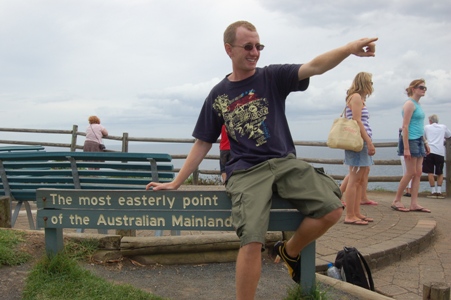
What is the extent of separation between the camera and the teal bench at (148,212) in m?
3.25

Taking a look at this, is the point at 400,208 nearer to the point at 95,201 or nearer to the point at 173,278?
the point at 173,278

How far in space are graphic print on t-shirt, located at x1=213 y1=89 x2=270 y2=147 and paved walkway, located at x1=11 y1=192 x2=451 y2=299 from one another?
1.79 m

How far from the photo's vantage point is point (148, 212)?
343 cm

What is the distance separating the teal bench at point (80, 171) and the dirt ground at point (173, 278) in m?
0.86

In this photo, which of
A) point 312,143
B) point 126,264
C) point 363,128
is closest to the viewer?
point 126,264

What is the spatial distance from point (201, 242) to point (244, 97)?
1.48m

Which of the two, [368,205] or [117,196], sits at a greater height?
[117,196]

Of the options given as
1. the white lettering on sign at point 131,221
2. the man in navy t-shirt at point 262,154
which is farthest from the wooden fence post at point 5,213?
the man in navy t-shirt at point 262,154

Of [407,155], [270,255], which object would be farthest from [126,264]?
[407,155]

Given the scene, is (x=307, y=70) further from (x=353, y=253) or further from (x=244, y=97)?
(x=353, y=253)

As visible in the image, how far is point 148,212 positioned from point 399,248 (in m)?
2.90

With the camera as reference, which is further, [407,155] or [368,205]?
[368,205]

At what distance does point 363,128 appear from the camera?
5.97 meters

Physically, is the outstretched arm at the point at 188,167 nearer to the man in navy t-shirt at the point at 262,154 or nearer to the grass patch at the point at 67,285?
the man in navy t-shirt at the point at 262,154
